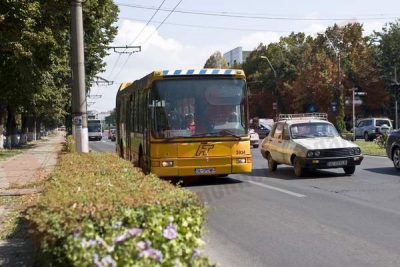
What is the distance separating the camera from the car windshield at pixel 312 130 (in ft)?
51.4

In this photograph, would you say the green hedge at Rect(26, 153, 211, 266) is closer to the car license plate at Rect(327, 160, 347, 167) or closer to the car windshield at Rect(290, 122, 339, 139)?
the car license plate at Rect(327, 160, 347, 167)

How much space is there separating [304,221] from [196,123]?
5.12 metres

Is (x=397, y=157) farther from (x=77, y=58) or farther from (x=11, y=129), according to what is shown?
(x=11, y=129)

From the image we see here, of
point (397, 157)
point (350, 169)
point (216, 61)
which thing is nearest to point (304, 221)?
point (350, 169)

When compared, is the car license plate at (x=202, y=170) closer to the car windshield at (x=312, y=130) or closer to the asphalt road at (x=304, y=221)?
the asphalt road at (x=304, y=221)

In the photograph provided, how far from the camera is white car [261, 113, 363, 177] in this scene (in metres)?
14.4

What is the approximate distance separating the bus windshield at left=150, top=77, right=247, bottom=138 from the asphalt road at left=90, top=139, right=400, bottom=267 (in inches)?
58.6

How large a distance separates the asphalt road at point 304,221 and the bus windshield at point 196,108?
1.49 m

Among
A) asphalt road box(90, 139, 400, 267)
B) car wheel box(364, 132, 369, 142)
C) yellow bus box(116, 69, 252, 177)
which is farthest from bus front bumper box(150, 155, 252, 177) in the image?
car wheel box(364, 132, 369, 142)

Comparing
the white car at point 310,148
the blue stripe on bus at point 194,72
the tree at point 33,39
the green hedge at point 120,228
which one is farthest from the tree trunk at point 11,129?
the green hedge at point 120,228

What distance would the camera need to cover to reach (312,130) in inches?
623

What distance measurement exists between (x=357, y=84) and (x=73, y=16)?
4601 cm

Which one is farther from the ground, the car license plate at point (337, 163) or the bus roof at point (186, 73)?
the bus roof at point (186, 73)

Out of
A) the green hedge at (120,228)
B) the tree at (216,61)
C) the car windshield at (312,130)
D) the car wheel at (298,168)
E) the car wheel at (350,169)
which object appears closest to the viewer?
the green hedge at (120,228)
